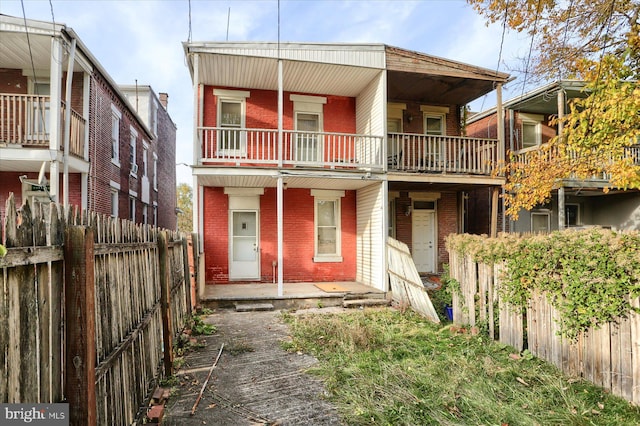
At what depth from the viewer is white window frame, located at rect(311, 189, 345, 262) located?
38.6 ft

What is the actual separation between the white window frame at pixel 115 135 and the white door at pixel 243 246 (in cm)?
556

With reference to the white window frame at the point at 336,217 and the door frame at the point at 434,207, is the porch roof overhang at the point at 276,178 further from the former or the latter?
the door frame at the point at 434,207

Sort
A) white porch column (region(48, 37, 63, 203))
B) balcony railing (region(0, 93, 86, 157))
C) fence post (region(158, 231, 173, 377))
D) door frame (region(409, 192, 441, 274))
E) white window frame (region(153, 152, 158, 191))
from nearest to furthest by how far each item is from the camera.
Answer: fence post (region(158, 231, 173, 377)) → white porch column (region(48, 37, 63, 203)) → balcony railing (region(0, 93, 86, 157)) → door frame (region(409, 192, 441, 274)) → white window frame (region(153, 152, 158, 191))

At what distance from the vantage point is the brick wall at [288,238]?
436 inches

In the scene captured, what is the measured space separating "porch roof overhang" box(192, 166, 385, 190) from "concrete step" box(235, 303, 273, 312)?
10.8 feet

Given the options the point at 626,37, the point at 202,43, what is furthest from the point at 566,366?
the point at 202,43

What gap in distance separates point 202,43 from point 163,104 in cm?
1583

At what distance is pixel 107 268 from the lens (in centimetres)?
270

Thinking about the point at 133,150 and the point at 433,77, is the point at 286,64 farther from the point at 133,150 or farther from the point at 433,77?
the point at 133,150

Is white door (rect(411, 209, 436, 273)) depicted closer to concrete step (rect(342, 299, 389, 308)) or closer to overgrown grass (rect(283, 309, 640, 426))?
concrete step (rect(342, 299, 389, 308))

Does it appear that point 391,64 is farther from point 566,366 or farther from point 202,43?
point 566,366

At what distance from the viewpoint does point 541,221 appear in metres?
14.6

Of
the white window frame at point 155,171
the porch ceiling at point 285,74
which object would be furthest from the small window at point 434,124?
the white window frame at point 155,171

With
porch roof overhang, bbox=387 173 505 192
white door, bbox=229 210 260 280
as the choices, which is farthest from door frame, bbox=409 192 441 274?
white door, bbox=229 210 260 280
